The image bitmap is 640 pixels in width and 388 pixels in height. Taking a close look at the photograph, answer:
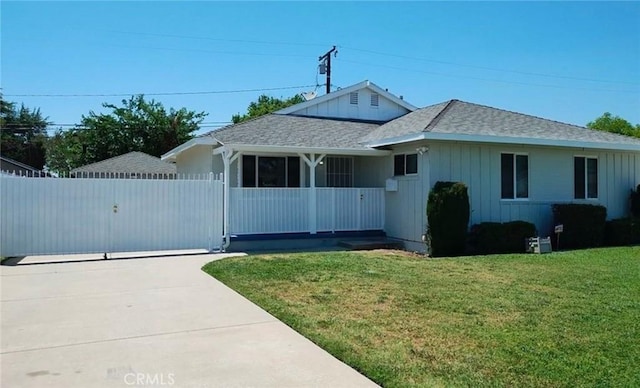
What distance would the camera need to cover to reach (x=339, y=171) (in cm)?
1559

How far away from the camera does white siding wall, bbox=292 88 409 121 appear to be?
58.3 feet

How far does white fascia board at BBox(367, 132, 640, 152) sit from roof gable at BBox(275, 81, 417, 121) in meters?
4.39

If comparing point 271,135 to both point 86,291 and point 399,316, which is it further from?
point 399,316

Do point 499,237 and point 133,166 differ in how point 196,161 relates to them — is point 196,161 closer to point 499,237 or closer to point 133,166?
point 499,237

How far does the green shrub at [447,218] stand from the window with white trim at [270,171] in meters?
4.70

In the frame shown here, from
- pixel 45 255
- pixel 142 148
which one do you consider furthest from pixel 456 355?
pixel 142 148

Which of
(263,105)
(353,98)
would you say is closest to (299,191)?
(353,98)

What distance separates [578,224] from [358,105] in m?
8.71

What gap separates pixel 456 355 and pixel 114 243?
9252 mm

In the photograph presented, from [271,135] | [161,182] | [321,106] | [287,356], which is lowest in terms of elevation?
[287,356]

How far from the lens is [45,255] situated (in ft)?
35.6

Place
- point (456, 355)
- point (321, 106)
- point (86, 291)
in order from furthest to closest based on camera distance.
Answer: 1. point (321, 106)
2. point (86, 291)
3. point (456, 355)

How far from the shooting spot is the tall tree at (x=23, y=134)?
4191cm

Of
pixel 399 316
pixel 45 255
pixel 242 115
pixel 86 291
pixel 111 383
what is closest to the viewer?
pixel 111 383
